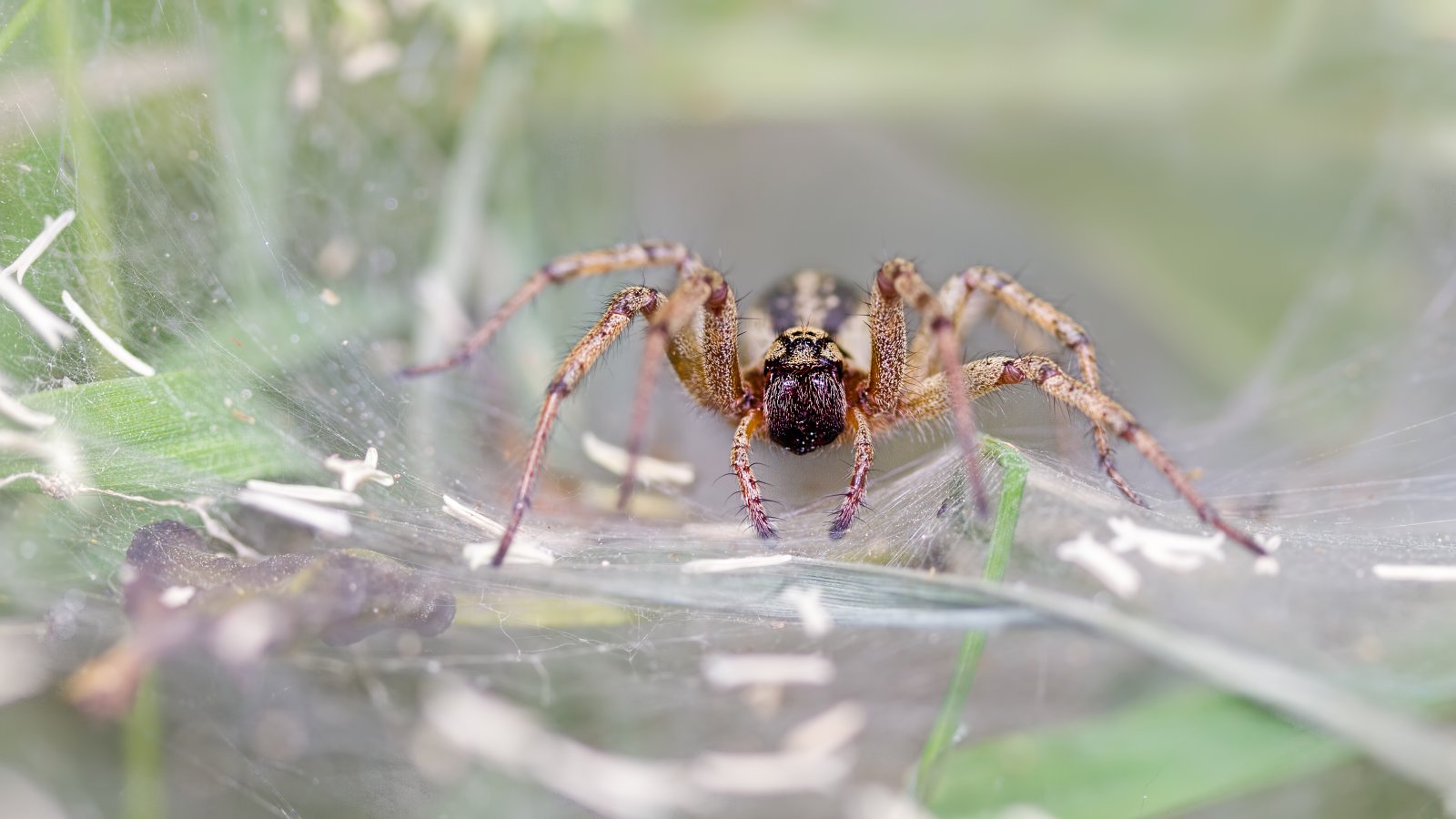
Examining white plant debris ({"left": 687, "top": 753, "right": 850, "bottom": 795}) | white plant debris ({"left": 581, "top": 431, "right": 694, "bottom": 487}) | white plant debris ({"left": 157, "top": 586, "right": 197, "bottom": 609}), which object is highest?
white plant debris ({"left": 581, "top": 431, "right": 694, "bottom": 487})

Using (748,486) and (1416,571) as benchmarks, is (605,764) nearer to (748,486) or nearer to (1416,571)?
(748,486)

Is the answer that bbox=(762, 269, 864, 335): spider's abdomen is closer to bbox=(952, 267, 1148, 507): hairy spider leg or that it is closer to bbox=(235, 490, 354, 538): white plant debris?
bbox=(952, 267, 1148, 507): hairy spider leg

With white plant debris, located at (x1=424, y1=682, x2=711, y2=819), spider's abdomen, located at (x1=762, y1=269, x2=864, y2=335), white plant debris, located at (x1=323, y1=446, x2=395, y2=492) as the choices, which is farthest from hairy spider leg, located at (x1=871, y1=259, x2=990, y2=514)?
white plant debris, located at (x1=323, y1=446, x2=395, y2=492)

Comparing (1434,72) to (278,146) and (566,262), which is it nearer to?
(566,262)

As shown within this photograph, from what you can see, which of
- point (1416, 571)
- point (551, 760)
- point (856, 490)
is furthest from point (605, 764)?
point (1416, 571)

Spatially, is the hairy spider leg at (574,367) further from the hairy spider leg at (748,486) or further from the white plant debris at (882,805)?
the white plant debris at (882,805)

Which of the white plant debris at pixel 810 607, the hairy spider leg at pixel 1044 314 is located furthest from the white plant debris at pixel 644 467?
the hairy spider leg at pixel 1044 314

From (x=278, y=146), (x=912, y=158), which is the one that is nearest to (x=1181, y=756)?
(x=912, y=158)
